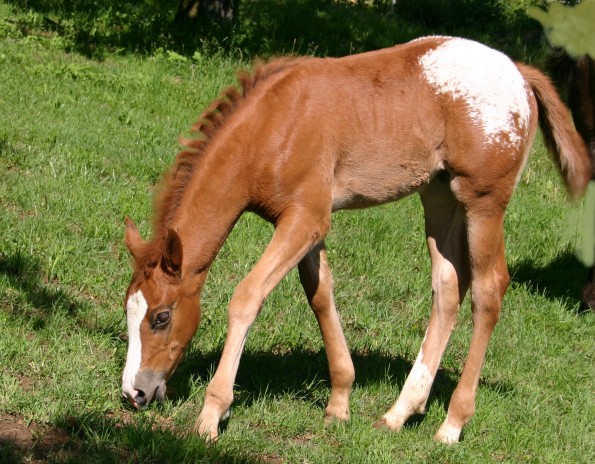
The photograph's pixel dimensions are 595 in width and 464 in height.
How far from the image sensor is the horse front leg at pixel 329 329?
16.7ft

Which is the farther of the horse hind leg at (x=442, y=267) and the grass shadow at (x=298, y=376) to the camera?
the horse hind leg at (x=442, y=267)

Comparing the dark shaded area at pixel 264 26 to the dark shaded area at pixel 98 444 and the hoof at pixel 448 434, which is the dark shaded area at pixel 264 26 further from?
the dark shaded area at pixel 98 444

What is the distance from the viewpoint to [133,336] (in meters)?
4.48

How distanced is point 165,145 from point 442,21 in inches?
385

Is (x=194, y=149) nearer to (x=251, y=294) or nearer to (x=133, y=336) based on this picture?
(x=251, y=294)

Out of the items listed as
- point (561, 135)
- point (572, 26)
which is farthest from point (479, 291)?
point (572, 26)

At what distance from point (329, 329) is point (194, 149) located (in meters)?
1.37

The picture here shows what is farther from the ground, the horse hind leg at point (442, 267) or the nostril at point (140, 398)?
the horse hind leg at point (442, 267)

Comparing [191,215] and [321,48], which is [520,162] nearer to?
[191,215]

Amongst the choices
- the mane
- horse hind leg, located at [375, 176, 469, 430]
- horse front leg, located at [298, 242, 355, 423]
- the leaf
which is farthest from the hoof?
the leaf

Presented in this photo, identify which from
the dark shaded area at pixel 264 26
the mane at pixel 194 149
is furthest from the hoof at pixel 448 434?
the dark shaded area at pixel 264 26

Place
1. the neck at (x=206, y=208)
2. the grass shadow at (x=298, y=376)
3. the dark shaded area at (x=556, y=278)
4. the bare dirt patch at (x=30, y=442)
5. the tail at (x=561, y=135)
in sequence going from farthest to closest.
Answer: the dark shaded area at (x=556, y=278), the tail at (x=561, y=135), the grass shadow at (x=298, y=376), the neck at (x=206, y=208), the bare dirt patch at (x=30, y=442)

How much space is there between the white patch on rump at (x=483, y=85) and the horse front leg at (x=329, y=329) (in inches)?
48.7

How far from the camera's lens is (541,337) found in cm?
659
